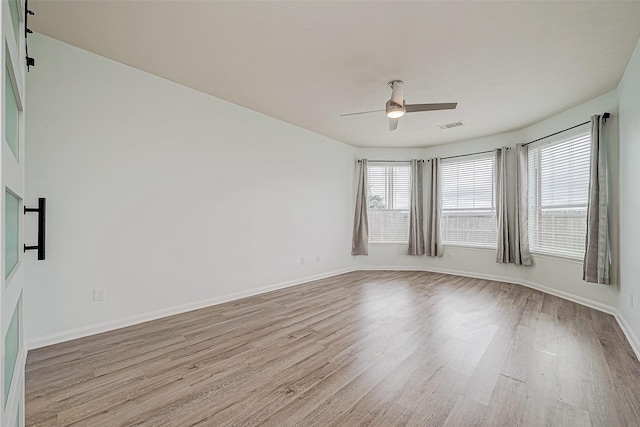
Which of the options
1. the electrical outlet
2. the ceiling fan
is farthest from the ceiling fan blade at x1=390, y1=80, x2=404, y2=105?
the electrical outlet

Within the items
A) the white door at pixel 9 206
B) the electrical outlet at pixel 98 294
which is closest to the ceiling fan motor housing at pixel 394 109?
the white door at pixel 9 206

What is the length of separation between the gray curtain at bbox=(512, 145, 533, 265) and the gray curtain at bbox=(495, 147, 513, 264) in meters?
0.16

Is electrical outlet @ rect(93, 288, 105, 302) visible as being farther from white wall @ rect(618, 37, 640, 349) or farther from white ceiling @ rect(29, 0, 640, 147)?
white wall @ rect(618, 37, 640, 349)

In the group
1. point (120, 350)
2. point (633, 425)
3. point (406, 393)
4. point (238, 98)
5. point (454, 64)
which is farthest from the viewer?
point (238, 98)

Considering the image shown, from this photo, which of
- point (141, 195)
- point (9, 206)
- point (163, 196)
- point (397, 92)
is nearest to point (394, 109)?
point (397, 92)

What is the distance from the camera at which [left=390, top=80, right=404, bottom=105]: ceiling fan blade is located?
3205 mm

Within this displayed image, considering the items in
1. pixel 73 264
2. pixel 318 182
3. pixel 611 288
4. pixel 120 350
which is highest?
pixel 318 182

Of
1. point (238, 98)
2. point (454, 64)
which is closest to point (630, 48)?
point (454, 64)

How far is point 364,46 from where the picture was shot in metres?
2.69

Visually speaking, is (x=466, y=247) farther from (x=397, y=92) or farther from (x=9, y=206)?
(x=9, y=206)

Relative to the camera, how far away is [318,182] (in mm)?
5535

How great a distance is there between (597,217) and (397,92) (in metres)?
2.86

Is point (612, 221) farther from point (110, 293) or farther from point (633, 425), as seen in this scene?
point (110, 293)

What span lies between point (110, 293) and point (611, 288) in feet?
18.3
